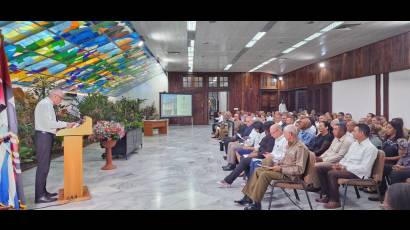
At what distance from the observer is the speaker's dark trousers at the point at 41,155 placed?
3539 millimetres

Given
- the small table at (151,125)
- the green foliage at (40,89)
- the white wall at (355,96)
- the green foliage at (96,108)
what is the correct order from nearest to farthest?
the green foliage at (40,89)
the green foliage at (96,108)
the white wall at (355,96)
the small table at (151,125)

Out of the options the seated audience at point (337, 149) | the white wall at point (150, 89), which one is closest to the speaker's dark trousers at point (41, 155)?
the seated audience at point (337, 149)

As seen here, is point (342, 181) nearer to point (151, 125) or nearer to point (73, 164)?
point (73, 164)

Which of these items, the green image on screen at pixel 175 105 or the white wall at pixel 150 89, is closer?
the green image on screen at pixel 175 105

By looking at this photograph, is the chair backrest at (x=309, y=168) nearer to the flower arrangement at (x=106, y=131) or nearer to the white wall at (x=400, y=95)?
the flower arrangement at (x=106, y=131)

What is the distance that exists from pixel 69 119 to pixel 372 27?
7.49 m

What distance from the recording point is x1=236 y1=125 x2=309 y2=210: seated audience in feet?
10.8

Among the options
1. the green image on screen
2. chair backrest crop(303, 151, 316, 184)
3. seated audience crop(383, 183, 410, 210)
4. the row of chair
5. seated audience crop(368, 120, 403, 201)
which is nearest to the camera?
seated audience crop(383, 183, 410, 210)

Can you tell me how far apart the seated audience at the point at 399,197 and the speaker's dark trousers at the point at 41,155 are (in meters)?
3.58

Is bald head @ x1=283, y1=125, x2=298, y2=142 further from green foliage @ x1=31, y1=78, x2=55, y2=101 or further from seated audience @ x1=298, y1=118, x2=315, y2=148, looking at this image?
green foliage @ x1=31, y1=78, x2=55, y2=101

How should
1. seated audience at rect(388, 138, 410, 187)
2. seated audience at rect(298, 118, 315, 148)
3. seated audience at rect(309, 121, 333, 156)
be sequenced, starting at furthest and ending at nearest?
seated audience at rect(298, 118, 315, 148) < seated audience at rect(309, 121, 333, 156) < seated audience at rect(388, 138, 410, 187)

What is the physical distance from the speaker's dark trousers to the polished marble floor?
0.24m

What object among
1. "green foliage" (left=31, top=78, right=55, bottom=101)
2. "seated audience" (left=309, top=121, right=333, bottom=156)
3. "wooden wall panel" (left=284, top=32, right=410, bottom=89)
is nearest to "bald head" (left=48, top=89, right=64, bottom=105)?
"green foliage" (left=31, top=78, right=55, bottom=101)
